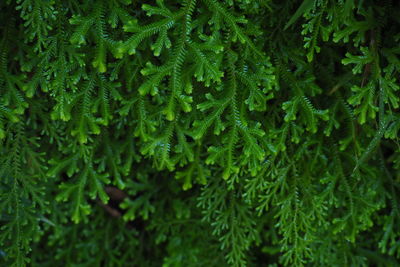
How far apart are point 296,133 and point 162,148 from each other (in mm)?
436

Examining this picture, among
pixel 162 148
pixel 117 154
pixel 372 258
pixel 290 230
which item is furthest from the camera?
pixel 372 258

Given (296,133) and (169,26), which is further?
(296,133)

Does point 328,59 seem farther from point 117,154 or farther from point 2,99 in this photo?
point 2,99

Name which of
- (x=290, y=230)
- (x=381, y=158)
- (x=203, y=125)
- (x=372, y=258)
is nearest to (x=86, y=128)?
(x=203, y=125)

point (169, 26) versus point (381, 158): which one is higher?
point (169, 26)

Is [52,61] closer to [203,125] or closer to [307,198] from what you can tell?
[203,125]

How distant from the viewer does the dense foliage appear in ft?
4.33

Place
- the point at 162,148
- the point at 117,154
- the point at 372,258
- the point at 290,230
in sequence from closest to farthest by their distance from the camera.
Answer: the point at 162,148
the point at 290,230
the point at 117,154
the point at 372,258

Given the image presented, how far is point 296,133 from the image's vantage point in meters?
1.44

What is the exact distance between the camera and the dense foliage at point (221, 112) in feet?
4.33

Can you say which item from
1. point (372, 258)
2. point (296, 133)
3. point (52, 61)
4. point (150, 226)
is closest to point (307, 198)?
point (296, 133)

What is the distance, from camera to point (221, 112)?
4.43 feet

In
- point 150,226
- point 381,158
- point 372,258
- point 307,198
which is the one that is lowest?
point 150,226

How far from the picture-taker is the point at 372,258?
Result: 1.74m
